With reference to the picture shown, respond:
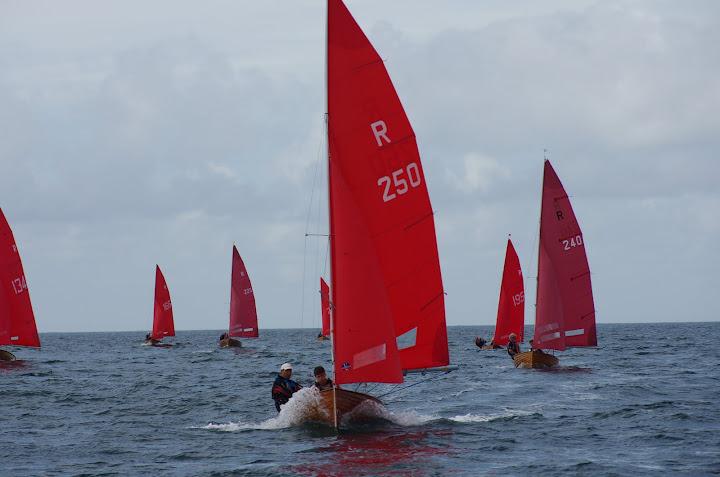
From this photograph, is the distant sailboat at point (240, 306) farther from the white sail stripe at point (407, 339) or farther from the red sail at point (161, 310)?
the white sail stripe at point (407, 339)

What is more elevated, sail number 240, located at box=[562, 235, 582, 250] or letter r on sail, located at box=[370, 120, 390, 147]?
letter r on sail, located at box=[370, 120, 390, 147]

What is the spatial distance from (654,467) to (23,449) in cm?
1277

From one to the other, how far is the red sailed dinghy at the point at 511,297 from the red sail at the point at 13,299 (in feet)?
75.2

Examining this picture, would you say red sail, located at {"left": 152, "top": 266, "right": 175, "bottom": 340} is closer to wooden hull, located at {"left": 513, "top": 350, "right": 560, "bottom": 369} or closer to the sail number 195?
the sail number 195

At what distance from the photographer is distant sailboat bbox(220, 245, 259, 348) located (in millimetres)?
69125

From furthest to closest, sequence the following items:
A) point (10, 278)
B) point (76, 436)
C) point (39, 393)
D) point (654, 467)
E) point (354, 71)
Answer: point (10, 278) → point (39, 393) → point (76, 436) → point (354, 71) → point (654, 467)

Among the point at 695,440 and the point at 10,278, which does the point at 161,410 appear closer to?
the point at 695,440

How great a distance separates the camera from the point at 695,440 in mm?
20266

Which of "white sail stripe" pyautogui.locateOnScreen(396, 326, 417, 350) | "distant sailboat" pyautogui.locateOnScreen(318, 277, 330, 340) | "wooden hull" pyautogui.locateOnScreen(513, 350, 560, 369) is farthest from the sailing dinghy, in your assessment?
"distant sailboat" pyautogui.locateOnScreen(318, 277, 330, 340)

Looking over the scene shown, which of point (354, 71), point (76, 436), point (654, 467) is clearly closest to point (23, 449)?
point (76, 436)

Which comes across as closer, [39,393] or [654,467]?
[654,467]

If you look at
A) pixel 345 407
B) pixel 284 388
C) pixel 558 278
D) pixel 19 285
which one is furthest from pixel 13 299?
pixel 345 407

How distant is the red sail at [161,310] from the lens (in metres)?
72.3

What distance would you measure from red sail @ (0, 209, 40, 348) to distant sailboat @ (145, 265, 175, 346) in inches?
1051
